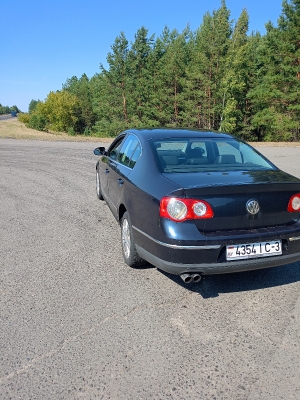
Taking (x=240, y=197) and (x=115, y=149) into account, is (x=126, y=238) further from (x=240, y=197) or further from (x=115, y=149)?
(x=115, y=149)

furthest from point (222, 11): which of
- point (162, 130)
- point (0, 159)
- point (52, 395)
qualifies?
point (52, 395)

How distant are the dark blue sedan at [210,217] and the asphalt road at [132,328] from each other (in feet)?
1.25

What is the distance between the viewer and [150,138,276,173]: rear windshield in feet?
13.0

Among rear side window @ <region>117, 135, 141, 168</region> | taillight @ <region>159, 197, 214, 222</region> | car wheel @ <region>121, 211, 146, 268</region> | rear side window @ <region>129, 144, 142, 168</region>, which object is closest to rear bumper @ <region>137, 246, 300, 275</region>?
taillight @ <region>159, 197, 214, 222</region>

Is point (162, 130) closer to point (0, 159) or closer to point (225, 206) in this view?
point (225, 206)

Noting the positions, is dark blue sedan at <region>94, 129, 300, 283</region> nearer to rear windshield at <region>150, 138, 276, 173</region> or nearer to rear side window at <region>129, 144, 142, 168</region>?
rear windshield at <region>150, 138, 276, 173</region>

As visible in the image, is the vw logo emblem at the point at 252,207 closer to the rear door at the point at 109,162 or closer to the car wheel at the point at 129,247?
the car wheel at the point at 129,247

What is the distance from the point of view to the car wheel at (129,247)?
3.99 meters

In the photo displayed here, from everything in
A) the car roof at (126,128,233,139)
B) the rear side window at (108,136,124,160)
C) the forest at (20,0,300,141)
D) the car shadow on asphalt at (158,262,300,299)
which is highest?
the forest at (20,0,300,141)

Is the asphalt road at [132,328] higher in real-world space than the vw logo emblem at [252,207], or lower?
lower

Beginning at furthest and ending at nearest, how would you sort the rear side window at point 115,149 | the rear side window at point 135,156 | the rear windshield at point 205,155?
1. the rear side window at point 115,149
2. the rear side window at point 135,156
3. the rear windshield at point 205,155

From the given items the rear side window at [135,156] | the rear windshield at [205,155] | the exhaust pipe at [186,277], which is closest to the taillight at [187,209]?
the exhaust pipe at [186,277]

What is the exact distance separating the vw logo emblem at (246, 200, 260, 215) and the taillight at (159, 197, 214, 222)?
35cm

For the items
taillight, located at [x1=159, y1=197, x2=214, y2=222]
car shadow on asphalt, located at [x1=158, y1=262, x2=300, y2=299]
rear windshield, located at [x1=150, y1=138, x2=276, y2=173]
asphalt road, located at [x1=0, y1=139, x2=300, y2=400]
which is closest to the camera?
asphalt road, located at [x1=0, y1=139, x2=300, y2=400]
